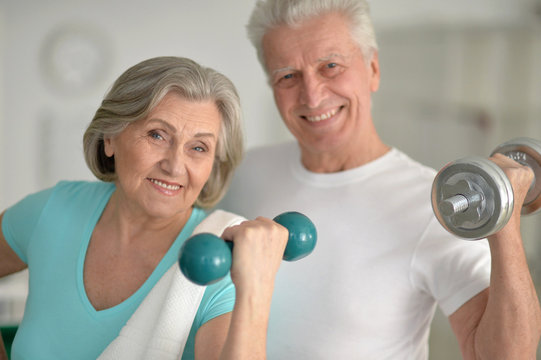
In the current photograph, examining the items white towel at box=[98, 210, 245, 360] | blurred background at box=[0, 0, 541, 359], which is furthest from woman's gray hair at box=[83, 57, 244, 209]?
blurred background at box=[0, 0, 541, 359]

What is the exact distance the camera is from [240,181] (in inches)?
66.6

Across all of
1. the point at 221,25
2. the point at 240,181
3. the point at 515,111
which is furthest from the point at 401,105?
the point at 240,181

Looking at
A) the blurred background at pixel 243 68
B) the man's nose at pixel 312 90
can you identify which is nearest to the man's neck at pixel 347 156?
the man's nose at pixel 312 90

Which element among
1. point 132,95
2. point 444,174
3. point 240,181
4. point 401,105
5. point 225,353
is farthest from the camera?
point 401,105

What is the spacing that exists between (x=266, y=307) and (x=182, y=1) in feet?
12.0

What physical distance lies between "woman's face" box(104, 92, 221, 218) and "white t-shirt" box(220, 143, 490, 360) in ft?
1.09

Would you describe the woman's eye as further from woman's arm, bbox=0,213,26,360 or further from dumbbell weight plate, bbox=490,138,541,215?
dumbbell weight plate, bbox=490,138,541,215

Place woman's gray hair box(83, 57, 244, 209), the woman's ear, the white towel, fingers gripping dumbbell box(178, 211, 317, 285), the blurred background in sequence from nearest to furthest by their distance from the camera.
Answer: fingers gripping dumbbell box(178, 211, 317, 285)
the white towel
woman's gray hair box(83, 57, 244, 209)
the woman's ear
the blurred background

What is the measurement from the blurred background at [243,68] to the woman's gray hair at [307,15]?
254 cm

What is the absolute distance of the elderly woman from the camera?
1.25 meters

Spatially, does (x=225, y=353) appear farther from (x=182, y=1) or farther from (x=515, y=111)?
(x=182, y=1)

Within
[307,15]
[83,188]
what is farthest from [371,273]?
[83,188]

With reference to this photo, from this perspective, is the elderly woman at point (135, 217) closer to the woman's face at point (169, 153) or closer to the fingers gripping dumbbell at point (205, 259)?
the woman's face at point (169, 153)

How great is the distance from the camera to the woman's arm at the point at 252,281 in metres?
0.95
